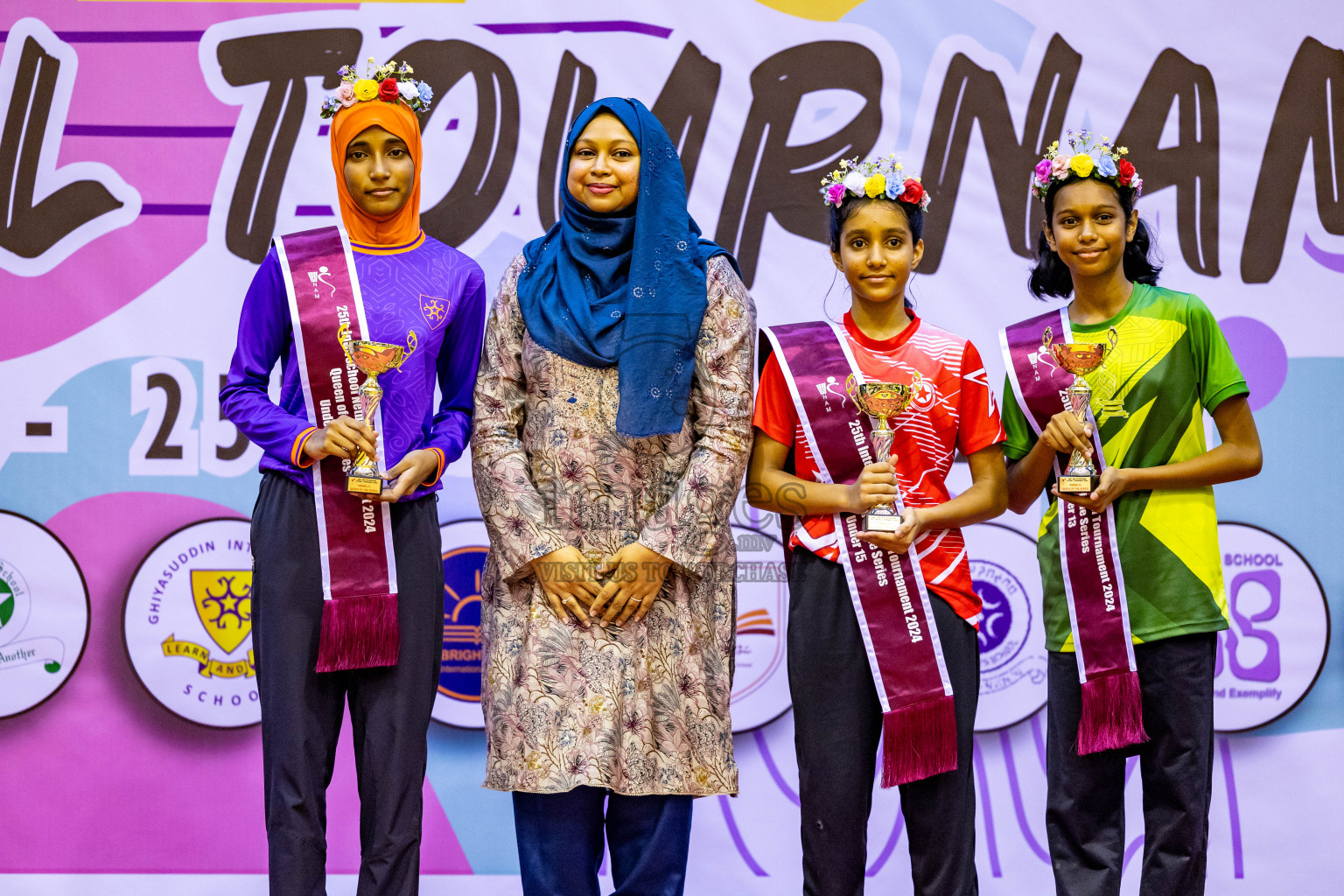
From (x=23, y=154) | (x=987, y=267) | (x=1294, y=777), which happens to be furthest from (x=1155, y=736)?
(x=23, y=154)

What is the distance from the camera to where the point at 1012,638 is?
3.22 m

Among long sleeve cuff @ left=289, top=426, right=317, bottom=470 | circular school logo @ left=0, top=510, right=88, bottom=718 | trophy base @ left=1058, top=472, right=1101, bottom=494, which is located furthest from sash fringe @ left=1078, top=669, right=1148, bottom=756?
circular school logo @ left=0, top=510, right=88, bottom=718

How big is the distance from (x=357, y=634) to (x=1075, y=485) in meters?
1.37

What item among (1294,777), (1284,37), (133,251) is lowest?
(1294,777)

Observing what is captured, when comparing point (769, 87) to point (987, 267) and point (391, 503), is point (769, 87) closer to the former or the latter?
point (987, 267)

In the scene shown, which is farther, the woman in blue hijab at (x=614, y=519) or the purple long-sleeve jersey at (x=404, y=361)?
the purple long-sleeve jersey at (x=404, y=361)

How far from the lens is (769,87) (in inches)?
126

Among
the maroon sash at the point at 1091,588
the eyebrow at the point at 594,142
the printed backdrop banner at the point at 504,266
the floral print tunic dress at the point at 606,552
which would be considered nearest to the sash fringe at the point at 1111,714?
the maroon sash at the point at 1091,588

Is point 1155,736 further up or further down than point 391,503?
further down

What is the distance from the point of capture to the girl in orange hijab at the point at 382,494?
7.10 ft

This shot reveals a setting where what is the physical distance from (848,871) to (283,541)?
1216 mm

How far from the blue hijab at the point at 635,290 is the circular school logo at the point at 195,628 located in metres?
1.53

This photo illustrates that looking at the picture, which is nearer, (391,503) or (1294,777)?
(391,503)

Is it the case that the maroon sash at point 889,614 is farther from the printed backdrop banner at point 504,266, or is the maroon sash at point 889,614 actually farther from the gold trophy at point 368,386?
the printed backdrop banner at point 504,266
